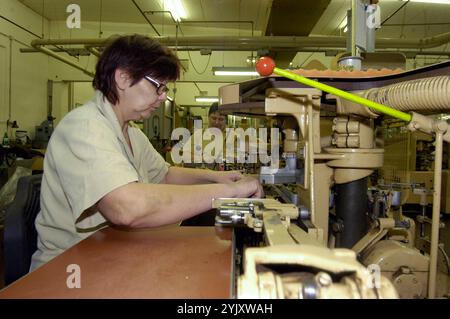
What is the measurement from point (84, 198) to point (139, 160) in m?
0.55

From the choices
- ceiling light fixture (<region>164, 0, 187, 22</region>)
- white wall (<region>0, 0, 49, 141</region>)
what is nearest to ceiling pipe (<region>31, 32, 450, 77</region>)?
ceiling light fixture (<region>164, 0, 187, 22</region>)

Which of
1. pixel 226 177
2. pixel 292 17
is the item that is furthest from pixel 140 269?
pixel 292 17

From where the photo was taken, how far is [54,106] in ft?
22.6

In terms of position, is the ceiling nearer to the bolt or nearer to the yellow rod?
the yellow rod

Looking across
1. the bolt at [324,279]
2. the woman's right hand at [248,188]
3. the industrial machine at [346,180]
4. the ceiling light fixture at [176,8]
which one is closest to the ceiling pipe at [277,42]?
the ceiling light fixture at [176,8]

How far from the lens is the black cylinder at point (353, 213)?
1008mm

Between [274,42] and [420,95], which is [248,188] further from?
[274,42]

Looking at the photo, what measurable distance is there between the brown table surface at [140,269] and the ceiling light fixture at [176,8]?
513cm

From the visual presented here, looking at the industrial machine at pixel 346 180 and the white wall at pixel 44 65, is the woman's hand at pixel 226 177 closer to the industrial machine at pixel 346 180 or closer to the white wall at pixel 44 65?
the industrial machine at pixel 346 180

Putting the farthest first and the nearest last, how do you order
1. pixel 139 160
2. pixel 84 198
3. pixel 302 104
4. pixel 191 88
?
pixel 191 88, pixel 139 160, pixel 302 104, pixel 84 198

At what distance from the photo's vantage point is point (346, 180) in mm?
995

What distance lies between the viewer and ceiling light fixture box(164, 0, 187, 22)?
208 inches

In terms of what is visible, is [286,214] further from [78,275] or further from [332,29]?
[332,29]

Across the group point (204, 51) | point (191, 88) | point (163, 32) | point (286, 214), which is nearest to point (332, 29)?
point (204, 51)
